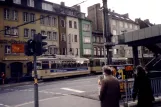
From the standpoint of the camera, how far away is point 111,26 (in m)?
61.6

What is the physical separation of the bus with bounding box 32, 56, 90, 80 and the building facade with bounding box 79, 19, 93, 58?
40.0 ft

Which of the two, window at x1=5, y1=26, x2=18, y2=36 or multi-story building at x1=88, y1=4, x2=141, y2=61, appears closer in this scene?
window at x1=5, y1=26, x2=18, y2=36

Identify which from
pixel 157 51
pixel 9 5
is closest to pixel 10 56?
pixel 9 5

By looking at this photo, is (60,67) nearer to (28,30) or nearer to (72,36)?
(28,30)

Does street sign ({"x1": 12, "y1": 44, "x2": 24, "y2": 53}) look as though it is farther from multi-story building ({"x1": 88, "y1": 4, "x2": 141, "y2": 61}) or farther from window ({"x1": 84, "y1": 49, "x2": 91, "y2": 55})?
multi-story building ({"x1": 88, "y1": 4, "x2": 141, "y2": 61})

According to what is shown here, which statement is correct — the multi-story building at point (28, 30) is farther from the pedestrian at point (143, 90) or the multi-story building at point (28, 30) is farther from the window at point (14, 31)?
the pedestrian at point (143, 90)

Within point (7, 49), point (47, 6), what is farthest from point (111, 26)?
point (7, 49)

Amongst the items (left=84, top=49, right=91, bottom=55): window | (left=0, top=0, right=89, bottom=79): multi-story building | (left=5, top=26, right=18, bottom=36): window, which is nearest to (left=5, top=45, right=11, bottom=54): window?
(left=0, top=0, right=89, bottom=79): multi-story building

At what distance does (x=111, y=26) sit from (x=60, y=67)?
32.8 m

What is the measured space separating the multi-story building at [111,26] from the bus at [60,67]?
18075mm

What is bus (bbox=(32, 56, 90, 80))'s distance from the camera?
29.7 m

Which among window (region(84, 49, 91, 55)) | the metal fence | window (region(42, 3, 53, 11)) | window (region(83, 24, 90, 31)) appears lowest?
the metal fence

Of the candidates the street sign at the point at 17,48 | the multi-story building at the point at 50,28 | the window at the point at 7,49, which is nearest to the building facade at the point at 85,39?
the multi-story building at the point at 50,28

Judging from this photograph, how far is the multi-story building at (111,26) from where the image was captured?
55.4 meters
